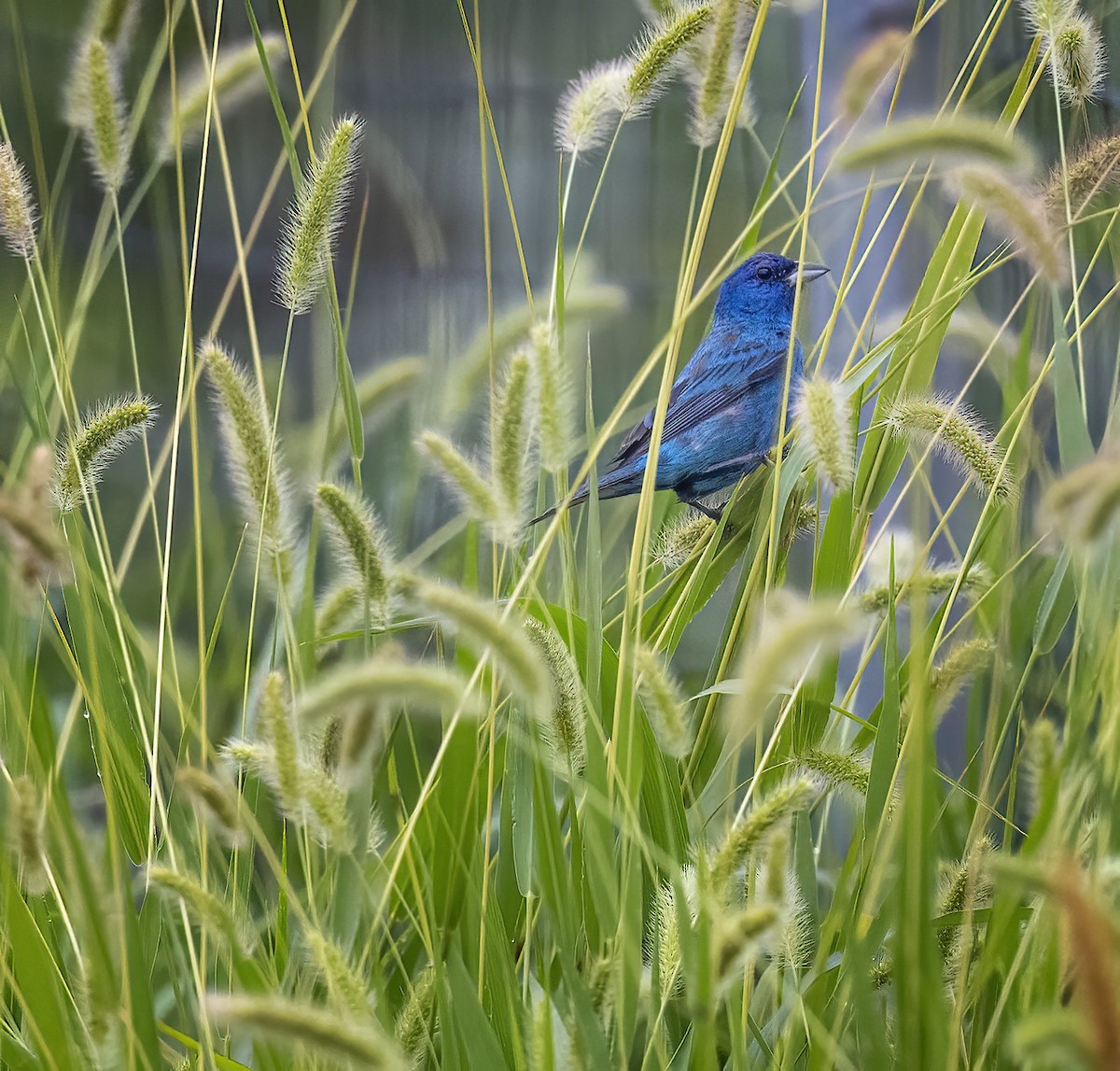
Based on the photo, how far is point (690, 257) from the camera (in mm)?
715

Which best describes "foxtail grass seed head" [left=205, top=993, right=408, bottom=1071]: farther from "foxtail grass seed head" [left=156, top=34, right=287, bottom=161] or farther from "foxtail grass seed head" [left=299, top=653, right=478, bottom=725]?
"foxtail grass seed head" [left=156, top=34, right=287, bottom=161]

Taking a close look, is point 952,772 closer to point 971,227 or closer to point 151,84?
point 971,227

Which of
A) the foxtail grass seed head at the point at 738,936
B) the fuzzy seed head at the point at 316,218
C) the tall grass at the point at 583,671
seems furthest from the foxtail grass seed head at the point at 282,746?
the fuzzy seed head at the point at 316,218

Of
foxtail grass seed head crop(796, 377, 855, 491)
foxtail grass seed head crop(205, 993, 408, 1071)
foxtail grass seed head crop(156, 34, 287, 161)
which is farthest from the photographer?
foxtail grass seed head crop(156, 34, 287, 161)

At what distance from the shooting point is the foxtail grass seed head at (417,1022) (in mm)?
584

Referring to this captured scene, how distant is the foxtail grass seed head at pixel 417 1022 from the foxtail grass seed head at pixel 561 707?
144mm

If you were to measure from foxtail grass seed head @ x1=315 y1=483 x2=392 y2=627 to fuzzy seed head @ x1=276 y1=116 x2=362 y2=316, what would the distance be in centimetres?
18

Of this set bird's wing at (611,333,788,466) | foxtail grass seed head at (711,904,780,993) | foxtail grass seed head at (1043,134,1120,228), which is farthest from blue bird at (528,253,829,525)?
foxtail grass seed head at (711,904,780,993)

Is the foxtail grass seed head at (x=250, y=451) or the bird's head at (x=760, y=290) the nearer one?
the foxtail grass seed head at (x=250, y=451)

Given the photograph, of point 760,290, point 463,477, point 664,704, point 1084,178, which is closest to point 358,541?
point 463,477

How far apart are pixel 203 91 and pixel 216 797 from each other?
2.02 ft

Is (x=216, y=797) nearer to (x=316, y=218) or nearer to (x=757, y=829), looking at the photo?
(x=757, y=829)

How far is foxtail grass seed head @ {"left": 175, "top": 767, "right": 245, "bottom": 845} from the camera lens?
0.49 meters

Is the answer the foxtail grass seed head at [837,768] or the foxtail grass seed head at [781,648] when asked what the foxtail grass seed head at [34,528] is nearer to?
the foxtail grass seed head at [781,648]
